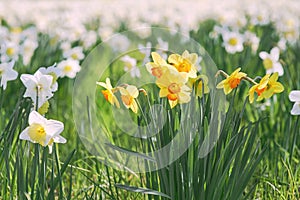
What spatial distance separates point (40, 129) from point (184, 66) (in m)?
0.47

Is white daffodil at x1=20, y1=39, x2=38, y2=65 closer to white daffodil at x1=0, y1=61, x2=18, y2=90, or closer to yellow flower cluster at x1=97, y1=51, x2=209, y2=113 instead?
white daffodil at x1=0, y1=61, x2=18, y2=90

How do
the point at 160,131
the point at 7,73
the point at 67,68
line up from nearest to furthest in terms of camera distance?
the point at 160,131
the point at 7,73
the point at 67,68

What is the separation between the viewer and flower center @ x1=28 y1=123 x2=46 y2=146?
166 cm

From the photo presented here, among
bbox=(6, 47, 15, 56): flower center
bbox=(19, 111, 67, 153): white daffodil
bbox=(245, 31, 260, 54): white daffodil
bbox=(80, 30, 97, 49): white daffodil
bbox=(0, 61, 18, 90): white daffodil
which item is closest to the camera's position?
bbox=(19, 111, 67, 153): white daffodil

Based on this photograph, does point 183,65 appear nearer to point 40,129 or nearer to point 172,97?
point 172,97

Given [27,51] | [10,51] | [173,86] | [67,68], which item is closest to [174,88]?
[173,86]

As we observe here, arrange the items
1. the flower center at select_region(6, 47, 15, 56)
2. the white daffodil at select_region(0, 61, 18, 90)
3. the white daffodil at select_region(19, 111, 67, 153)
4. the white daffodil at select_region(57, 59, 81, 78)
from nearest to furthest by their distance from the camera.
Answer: the white daffodil at select_region(19, 111, 67, 153) < the white daffodil at select_region(0, 61, 18, 90) < the white daffodil at select_region(57, 59, 81, 78) < the flower center at select_region(6, 47, 15, 56)

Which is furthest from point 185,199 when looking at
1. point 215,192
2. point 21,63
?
point 21,63

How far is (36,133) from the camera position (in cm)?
166

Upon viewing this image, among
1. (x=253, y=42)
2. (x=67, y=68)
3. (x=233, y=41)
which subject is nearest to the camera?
(x=67, y=68)

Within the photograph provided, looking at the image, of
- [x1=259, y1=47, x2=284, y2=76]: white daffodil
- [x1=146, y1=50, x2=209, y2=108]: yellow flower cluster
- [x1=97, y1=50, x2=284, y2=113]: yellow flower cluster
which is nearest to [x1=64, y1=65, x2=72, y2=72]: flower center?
[x1=259, y1=47, x2=284, y2=76]: white daffodil

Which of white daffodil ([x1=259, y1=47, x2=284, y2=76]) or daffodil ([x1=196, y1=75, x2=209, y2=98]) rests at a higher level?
white daffodil ([x1=259, y1=47, x2=284, y2=76])

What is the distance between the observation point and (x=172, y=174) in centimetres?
171

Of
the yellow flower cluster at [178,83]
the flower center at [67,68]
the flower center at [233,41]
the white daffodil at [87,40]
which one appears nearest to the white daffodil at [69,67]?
the flower center at [67,68]
